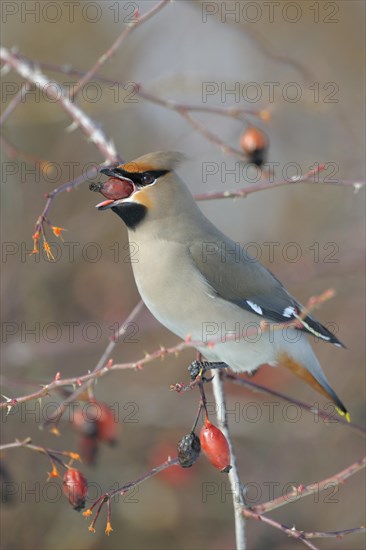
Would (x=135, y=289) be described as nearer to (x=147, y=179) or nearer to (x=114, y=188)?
(x=147, y=179)

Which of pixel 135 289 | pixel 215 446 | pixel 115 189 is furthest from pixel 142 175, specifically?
pixel 135 289

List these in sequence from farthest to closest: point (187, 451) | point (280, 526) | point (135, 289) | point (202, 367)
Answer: point (135, 289)
point (202, 367)
point (187, 451)
point (280, 526)

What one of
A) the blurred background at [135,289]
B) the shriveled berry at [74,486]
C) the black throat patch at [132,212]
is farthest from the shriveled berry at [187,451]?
the black throat patch at [132,212]

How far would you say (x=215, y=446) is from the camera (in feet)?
9.16

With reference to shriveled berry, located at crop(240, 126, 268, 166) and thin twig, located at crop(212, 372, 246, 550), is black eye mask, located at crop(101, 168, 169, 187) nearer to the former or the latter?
shriveled berry, located at crop(240, 126, 268, 166)

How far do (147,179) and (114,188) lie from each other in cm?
19

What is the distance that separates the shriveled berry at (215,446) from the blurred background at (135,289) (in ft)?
3.03

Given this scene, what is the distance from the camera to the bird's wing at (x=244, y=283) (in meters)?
3.67

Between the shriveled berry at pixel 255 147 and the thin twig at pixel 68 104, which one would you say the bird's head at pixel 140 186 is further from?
the shriveled berry at pixel 255 147

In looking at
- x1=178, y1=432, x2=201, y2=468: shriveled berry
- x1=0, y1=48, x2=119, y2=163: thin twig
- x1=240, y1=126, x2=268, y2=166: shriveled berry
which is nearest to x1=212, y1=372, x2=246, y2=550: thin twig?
x1=178, y1=432, x2=201, y2=468: shriveled berry

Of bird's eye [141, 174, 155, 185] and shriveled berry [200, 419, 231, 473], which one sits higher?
bird's eye [141, 174, 155, 185]

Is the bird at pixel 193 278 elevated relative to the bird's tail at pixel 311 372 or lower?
elevated

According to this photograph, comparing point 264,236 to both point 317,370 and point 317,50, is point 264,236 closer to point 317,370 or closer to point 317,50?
point 317,50

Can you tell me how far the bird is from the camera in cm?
345
